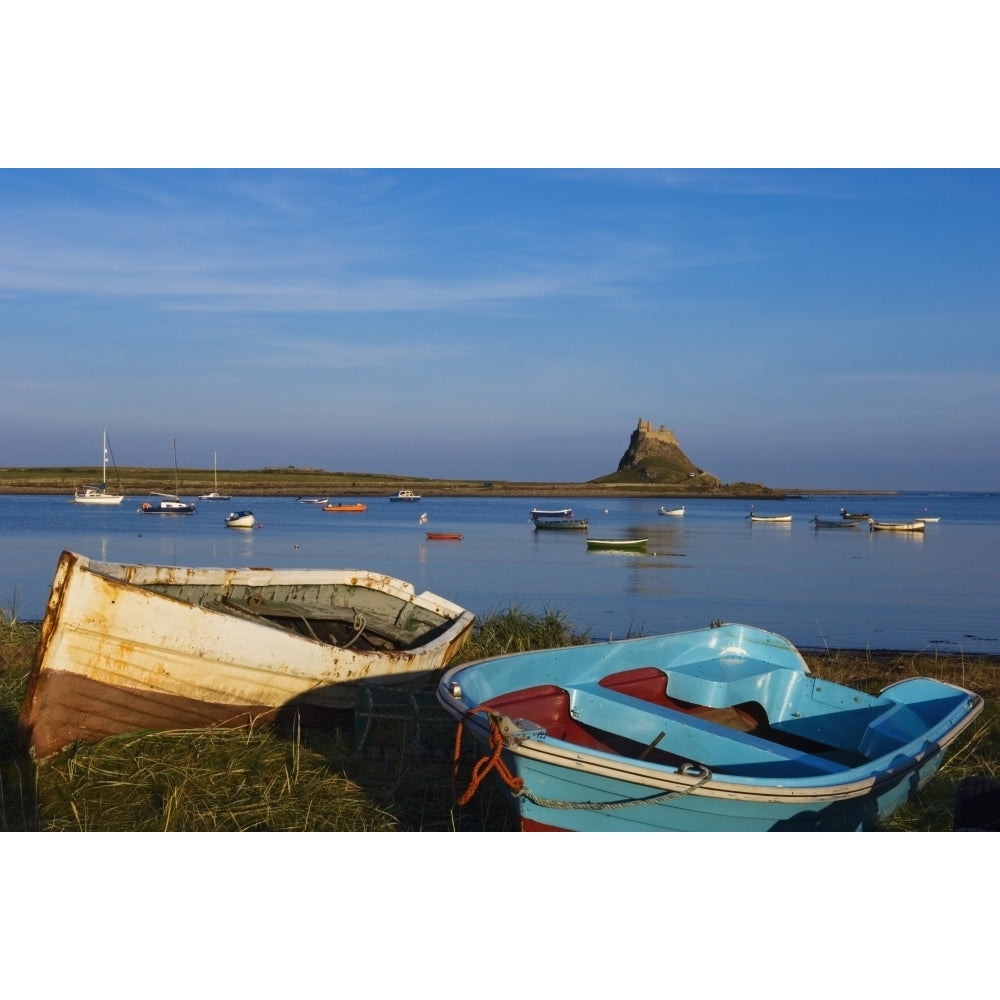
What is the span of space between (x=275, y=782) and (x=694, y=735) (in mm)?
2578

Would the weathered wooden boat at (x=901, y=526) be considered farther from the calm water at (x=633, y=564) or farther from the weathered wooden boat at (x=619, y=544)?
the weathered wooden boat at (x=619, y=544)

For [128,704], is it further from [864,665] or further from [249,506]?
[249,506]

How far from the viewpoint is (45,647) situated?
253 inches

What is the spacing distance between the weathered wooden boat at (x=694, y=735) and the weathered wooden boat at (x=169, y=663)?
5.35ft

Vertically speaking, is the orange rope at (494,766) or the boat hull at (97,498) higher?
the orange rope at (494,766)

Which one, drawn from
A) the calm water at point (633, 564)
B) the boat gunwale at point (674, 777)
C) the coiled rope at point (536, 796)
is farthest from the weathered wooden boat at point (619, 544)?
the coiled rope at point (536, 796)

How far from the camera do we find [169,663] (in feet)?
22.6

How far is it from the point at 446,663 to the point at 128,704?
113 inches

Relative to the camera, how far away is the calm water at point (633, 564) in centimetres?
2177

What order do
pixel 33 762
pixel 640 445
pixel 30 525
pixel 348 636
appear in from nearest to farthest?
pixel 33 762 < pixel 348 636 < pixel 30 525 < pixel 640 445

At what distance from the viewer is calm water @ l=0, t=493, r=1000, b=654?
21.8 metres

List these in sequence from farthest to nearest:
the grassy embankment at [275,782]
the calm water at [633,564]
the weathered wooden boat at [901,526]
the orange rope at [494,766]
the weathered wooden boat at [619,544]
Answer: the weathered wooden boat at [901,526] < the weathered wooden boat at [619,544] < the calm water at [633,564] < the grassy embankment at [275,782] < the orange rope at [494,766]

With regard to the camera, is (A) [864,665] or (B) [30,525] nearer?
(A) [864,665]

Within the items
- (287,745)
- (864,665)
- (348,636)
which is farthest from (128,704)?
(864,665)
